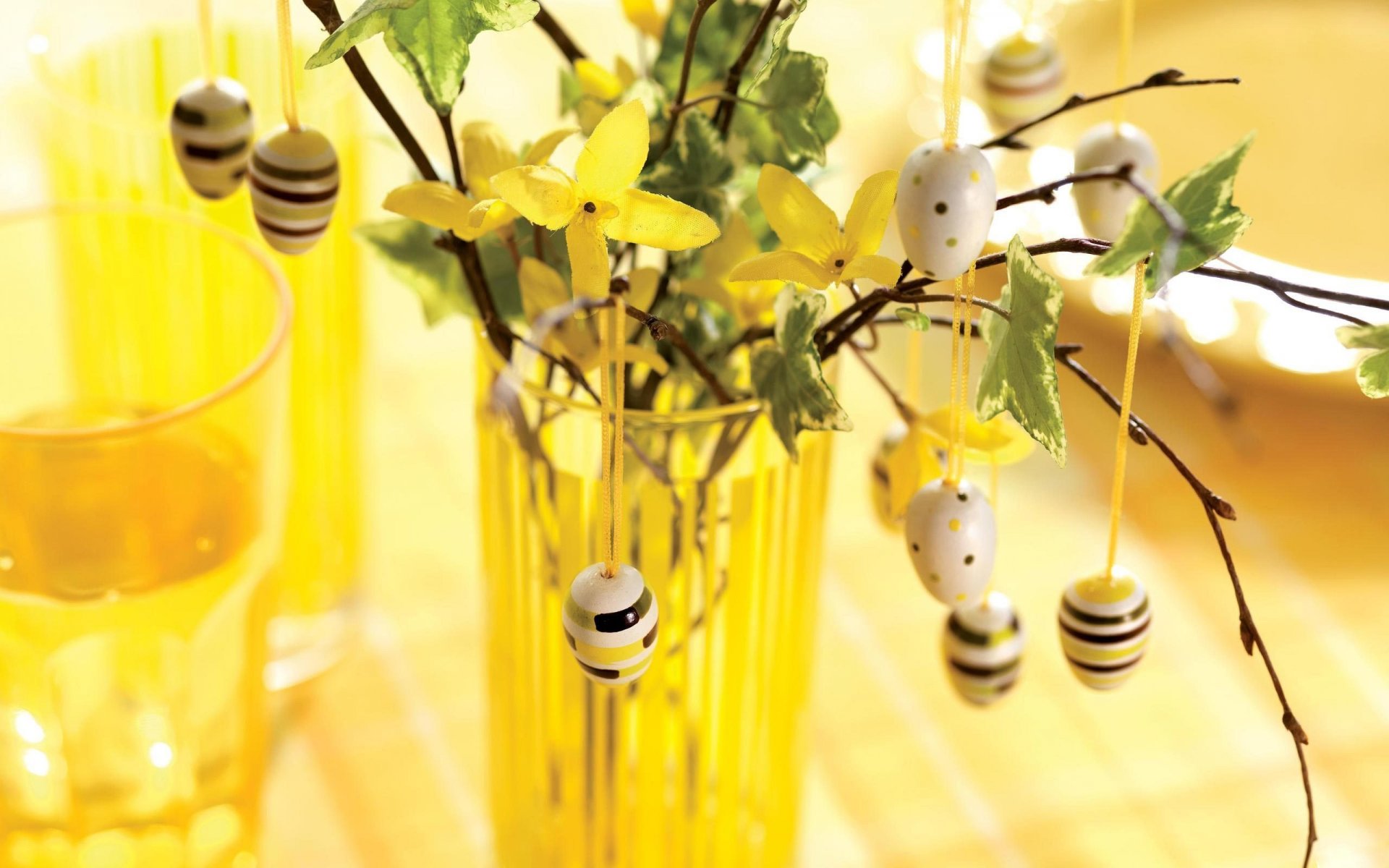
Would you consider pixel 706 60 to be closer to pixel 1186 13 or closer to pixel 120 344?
pixel 120 344

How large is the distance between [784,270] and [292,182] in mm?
127

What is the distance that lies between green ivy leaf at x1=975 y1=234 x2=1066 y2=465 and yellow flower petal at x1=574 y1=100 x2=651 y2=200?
8 cm

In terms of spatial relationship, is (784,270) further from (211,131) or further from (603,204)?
(211,131)

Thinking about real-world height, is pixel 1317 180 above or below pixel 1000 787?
above

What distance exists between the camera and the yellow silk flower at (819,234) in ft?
1.14

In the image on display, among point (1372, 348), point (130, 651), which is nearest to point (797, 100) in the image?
point (1372, 348)

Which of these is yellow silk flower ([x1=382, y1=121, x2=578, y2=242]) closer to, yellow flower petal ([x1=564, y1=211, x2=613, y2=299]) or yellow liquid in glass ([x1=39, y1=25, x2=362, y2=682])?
yellow flower petal ([x1=564, y1=211, x2=613, y2=299])

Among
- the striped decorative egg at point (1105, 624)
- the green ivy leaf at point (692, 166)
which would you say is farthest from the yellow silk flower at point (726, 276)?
the striped decorative egg at point (1105, 624)

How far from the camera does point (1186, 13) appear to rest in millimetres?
852

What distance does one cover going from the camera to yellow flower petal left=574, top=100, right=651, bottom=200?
1.05 feet

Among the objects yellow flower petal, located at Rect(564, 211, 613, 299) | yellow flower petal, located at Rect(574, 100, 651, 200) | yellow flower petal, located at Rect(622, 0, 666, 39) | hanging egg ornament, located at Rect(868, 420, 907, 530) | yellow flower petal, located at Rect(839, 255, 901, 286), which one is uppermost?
yellow flower petal, located at Rect(622, 0, 666, 39)

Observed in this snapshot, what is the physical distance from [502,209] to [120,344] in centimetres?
27

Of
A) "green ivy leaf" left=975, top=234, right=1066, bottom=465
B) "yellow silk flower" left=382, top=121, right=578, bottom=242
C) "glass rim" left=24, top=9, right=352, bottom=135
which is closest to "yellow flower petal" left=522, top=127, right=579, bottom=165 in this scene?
"yellow silk flower" left=382, top=121, right=578, bottom=242

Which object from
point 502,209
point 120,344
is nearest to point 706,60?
point 502,209
